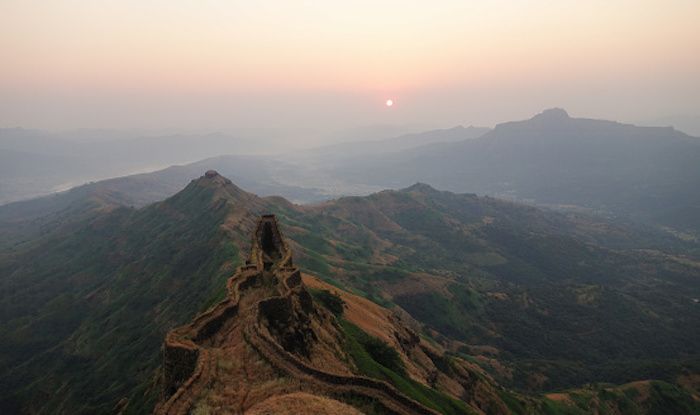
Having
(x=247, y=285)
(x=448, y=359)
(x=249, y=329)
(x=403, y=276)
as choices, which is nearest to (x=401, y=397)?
(x=249, y=329)

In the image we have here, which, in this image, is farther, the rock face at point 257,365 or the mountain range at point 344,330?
the mountain range at point 344,330

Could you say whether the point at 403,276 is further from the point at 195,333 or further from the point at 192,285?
the point at 195,333

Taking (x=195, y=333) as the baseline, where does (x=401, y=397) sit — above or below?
below

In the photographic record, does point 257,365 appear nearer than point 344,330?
Yes

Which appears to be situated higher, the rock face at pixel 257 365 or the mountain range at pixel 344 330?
the rock face at pixel 257 365

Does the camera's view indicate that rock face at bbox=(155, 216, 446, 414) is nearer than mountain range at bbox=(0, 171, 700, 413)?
Yes

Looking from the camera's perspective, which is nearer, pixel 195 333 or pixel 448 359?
pixel 195 333

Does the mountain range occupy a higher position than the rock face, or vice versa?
the rock face

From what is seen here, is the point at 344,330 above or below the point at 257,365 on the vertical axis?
below
